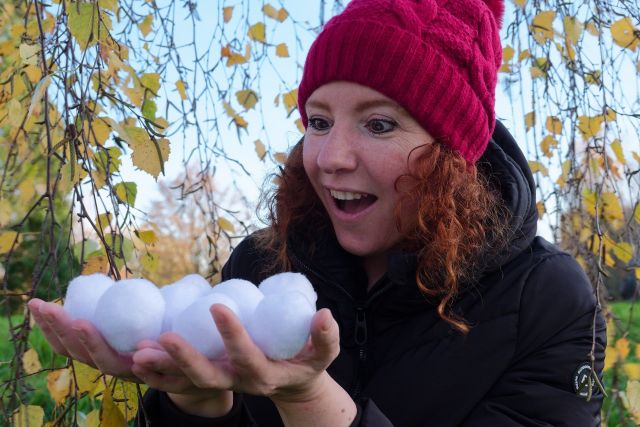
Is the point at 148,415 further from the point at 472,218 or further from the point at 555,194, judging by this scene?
the point at 555,194

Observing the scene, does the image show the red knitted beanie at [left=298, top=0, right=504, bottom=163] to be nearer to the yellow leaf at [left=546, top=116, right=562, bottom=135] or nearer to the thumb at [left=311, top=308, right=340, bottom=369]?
the thumb at [left=311, top=308, right=340, bottom=369]

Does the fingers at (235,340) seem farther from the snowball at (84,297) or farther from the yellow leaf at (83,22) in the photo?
the yellow leaf at (83,22)

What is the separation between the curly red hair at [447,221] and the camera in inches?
53.7

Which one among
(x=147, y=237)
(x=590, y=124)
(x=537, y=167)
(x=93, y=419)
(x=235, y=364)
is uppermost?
(x=590, y=124)

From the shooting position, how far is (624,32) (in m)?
1.83

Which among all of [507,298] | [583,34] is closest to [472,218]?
[507,298]

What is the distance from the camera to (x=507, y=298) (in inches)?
54.4

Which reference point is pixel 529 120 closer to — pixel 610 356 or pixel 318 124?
pixel 610 356

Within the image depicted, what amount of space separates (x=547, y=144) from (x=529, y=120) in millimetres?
117

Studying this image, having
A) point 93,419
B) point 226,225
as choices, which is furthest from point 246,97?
point 93,419

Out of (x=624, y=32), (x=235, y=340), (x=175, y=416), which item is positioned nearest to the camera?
(x=235, y=340)

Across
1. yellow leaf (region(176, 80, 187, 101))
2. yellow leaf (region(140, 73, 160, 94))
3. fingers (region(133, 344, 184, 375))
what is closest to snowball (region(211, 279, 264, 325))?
fingers (region(133, 344, 184, 375))

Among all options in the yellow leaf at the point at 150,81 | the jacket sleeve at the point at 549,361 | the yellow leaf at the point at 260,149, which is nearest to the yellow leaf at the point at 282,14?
the yellow leaf at the point at 260,149

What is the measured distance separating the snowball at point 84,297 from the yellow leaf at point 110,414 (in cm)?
30
